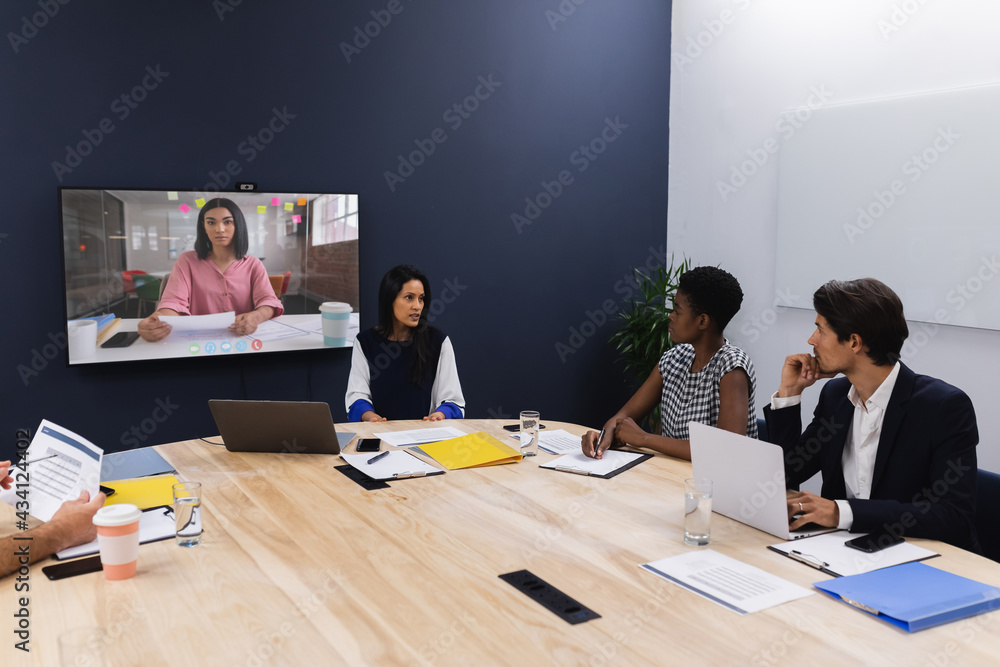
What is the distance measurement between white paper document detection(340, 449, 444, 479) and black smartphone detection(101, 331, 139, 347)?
1632 millimetres

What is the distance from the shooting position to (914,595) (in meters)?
1.45

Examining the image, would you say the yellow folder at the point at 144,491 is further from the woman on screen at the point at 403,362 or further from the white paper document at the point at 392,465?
the woman on screen at the point at 403,362

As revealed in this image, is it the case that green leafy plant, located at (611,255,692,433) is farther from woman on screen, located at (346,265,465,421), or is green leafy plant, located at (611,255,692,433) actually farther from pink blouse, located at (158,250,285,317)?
pink blouse, located at (158,250,285,317)

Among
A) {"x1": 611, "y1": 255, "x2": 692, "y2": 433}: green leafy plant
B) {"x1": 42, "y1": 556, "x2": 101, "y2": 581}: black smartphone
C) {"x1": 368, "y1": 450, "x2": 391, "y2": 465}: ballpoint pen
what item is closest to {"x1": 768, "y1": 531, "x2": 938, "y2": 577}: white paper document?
{"x1": 368, "y1": 450, "x2": 391, "y2": 465}: ballpoint pen

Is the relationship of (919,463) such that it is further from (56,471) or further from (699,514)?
(56,471)

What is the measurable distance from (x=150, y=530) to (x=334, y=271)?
2.34 m

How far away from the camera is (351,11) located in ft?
13.3

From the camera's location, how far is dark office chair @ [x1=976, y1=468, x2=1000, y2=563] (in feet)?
6.45

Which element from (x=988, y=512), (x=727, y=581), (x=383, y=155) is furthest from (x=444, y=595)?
(x=383, y=155)

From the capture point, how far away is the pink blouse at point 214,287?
3660mm

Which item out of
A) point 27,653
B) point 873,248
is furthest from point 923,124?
point 27,653

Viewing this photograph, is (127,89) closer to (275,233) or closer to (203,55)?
(203,55)

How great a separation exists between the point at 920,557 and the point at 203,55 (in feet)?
11.7

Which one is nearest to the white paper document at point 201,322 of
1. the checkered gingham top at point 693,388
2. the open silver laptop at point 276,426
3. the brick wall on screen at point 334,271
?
the brick wall on screen at point 334,271
